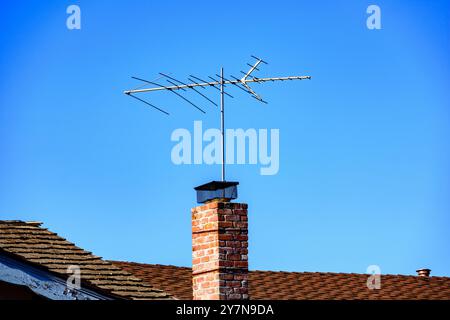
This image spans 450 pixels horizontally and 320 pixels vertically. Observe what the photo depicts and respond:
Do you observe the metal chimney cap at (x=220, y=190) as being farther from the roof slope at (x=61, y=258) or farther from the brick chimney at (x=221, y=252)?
the roof slope at (x=61, y=258)

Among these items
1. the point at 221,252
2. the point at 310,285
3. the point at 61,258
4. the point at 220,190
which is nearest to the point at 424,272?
the point at 310,285

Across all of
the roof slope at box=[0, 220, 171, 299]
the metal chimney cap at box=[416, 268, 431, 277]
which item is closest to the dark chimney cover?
the metal chimney cap at box=[416, 268, 431, 277]

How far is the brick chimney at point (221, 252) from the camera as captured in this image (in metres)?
15.2

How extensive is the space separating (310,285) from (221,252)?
6759mm

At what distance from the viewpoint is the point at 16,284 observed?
14.7 meters

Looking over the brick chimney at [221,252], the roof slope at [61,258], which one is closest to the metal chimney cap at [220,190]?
the brick chimney at [221,252]

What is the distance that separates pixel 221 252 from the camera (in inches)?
599

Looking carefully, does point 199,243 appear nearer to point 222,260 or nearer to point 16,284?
point 222,260

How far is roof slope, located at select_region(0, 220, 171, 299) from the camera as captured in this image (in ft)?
50.4

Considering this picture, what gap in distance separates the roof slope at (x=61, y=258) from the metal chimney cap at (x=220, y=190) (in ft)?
5.84

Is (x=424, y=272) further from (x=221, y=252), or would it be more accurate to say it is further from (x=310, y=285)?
(x=221, y=252)

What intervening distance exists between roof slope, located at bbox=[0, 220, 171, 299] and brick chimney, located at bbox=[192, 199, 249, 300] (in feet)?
3.65

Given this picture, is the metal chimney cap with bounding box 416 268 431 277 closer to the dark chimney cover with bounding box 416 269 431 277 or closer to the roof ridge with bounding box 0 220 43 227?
Result: the dark chimney cover with bounding box 416 269 431 277
